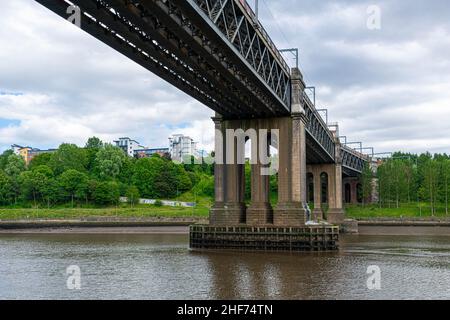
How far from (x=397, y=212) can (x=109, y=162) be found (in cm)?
7422

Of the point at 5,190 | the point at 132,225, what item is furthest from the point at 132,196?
the point at 5,190

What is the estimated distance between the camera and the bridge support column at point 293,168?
4650cm

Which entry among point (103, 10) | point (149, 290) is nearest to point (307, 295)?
point (149, 290)

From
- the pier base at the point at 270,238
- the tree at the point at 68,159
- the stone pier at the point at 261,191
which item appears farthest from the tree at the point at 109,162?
the pier base at the point at 270,238

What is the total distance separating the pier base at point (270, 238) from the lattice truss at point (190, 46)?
11124 mm

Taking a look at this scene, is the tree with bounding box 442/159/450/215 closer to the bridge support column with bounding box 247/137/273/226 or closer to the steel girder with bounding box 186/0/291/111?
the bridge support column with bounding box 247/137/273/226

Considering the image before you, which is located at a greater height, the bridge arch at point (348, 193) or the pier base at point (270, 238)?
the bridge arch at point (348, 193)

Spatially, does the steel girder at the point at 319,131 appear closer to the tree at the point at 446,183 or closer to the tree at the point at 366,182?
the tree at the point at 446,183

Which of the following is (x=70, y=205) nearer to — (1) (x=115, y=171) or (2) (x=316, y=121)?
(1) (x=115, y=171)

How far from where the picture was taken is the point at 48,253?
4575 centimetres

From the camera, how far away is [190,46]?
29203 millimetres

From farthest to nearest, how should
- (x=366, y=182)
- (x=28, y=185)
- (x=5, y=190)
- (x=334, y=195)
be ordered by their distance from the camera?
(x=5, y=190) < (x=28, y=185) < (x=366, y=182) < (x=334, y=195)

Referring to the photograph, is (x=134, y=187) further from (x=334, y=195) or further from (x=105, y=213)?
(x=334, y=195)

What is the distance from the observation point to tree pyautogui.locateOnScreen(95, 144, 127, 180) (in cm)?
13650
